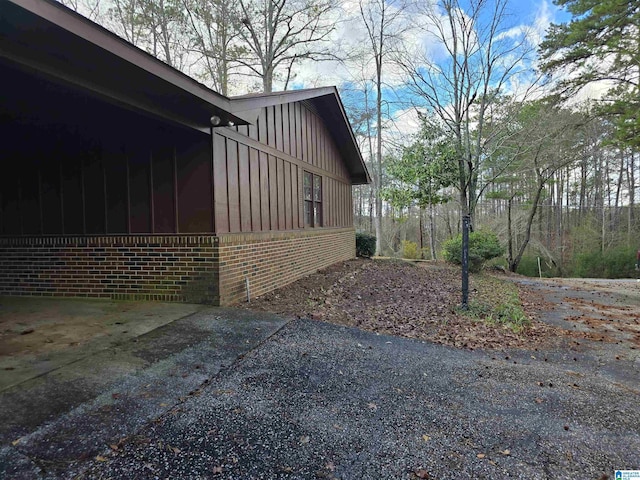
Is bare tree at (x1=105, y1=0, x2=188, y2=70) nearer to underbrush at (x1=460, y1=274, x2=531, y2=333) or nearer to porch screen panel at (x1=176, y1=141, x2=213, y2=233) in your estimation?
porch screen panel at (x1=176, y1=141, x2=213, y2=233)

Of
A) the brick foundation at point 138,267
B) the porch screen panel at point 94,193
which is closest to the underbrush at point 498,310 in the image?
the brick foundation at point 138,267

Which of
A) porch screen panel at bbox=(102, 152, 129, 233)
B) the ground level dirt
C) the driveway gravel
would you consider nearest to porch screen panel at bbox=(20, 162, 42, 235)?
porch screen panel at bbox=(102, 152, 129, 233)

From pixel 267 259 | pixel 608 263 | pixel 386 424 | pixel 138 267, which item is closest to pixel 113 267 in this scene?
pixel 138 267

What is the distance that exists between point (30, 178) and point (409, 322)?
6.86 m

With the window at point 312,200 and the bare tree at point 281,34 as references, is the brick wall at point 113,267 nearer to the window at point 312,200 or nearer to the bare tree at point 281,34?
the window at point 312,200

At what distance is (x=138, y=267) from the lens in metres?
5.75

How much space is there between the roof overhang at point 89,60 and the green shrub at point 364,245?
11.2 meters

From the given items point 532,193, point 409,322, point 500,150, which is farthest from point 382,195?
point 409,322

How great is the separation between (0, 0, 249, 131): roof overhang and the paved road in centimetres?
281

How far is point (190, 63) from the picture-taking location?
670 inches

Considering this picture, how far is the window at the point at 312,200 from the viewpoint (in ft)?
31.2

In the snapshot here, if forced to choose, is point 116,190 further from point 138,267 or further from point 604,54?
point 604,54

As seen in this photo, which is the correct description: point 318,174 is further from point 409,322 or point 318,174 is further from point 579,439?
point 579,439

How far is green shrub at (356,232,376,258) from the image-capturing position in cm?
1532
